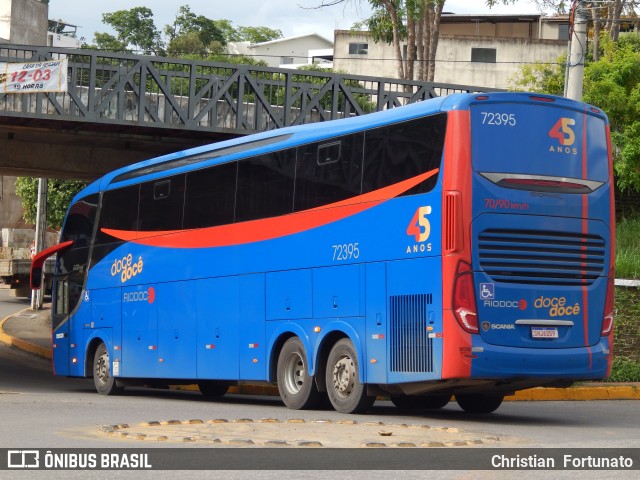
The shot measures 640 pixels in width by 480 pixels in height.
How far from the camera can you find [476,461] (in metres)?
10.0

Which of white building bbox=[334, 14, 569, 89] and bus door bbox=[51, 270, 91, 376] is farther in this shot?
white building bbox=[334, 14, 569, 89]

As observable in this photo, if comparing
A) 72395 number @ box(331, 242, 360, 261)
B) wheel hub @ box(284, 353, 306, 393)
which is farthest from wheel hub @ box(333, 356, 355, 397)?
72395 number @ box(331, 242, 360, 261)

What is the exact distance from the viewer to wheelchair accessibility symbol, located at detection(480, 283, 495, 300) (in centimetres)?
1441

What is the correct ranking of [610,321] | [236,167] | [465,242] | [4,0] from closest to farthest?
[465,242], [610,321], [236,167], [4,0]

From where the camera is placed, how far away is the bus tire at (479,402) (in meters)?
17.1

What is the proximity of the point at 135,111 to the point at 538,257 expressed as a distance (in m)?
13.8

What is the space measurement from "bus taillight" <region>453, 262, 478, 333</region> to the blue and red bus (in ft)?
0.05

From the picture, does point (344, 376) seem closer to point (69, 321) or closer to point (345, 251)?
point (345, 251)

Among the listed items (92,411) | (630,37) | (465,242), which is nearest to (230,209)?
(92,411)

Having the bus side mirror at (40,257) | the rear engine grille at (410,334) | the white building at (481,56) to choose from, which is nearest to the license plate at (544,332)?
the rear engine grille at (410,334)

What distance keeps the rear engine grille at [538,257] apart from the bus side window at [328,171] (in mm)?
2143

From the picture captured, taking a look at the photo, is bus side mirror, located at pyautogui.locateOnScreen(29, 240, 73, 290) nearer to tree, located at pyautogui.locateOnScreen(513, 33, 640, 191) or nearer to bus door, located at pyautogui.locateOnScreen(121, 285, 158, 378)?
bus door, located at pyautogui.locateOnScreen(121, 285, 158, 378)

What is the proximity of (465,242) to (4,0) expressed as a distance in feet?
263
